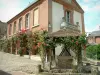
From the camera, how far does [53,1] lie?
15625mm

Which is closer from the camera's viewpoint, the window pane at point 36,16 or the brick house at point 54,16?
the brick house at point 54,16

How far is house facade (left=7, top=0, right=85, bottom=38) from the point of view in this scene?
1504 centimetres

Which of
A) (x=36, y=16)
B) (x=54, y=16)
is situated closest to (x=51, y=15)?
(x=54, y=16)

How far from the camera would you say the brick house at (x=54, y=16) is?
1499 centimetres

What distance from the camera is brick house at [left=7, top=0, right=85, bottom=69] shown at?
49.2 ft

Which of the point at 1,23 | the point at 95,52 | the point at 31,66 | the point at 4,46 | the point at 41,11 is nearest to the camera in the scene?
the point at 31,66

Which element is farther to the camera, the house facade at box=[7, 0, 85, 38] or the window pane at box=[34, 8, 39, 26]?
the window pane at box=[34, 8, 39, 26]

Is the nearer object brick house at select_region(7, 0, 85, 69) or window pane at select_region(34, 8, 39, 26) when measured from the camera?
brick house at select_region(7, 0, 85, 69)

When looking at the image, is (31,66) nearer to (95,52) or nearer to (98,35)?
(95,52)

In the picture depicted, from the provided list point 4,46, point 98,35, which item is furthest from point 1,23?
point 98,35

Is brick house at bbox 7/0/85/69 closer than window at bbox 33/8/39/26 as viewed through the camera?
Yes

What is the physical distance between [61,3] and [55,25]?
302 centimetres

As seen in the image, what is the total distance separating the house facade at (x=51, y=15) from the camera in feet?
49.3

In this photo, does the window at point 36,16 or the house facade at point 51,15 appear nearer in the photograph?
the house facade at point 51,15
